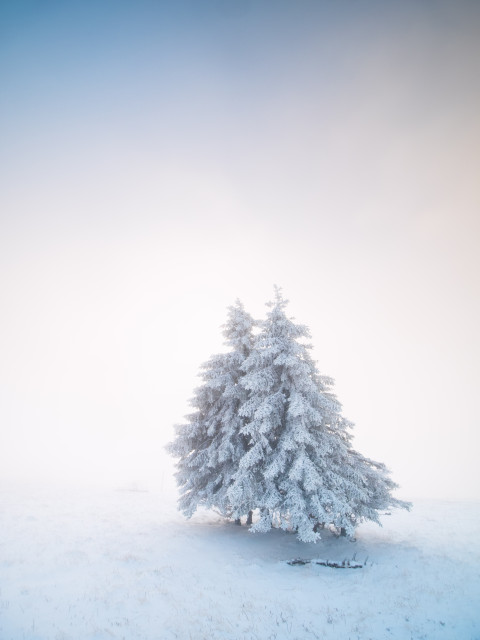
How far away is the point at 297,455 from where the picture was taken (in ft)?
38.0

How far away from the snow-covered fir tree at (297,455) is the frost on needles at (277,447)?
1.6 inches

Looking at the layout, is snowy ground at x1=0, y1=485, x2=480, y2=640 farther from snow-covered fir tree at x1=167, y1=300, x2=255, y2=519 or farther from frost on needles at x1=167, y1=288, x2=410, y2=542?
snow-covered fir tree at x1=167, y1=300, x2=255, y2=519

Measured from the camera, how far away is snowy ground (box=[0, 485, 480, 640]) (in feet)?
24.5

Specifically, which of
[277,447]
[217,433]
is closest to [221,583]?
[277,447]

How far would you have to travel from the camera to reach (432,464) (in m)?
87.8

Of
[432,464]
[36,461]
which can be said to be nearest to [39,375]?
[36,461]

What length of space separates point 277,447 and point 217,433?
3.97 m

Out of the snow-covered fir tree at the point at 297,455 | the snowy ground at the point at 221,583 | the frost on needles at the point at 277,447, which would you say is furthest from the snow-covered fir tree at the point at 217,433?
the snowy ground at the point at 221,583

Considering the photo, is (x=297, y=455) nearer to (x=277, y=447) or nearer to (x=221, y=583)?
(x=277, y=447)

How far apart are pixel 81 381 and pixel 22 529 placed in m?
129

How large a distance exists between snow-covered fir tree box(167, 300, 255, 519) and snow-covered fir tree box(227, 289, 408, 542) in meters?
1.21

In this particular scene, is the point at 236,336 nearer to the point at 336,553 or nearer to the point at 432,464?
the point at 336,553

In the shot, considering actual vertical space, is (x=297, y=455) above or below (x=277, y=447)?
below

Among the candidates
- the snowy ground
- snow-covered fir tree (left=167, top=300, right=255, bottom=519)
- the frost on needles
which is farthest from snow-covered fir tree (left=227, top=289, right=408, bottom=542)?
the snowy ground
